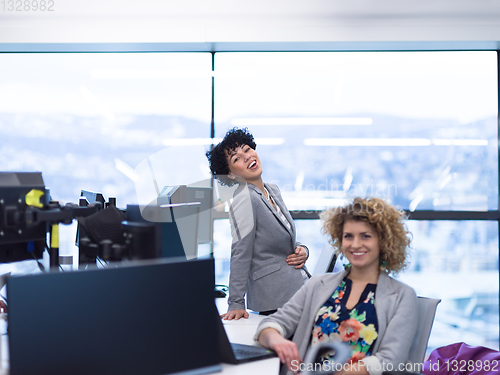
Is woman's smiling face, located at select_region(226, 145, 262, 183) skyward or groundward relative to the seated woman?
skyward

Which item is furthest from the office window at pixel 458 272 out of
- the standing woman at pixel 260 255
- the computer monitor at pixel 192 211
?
the computer monitor at pixel 192 211

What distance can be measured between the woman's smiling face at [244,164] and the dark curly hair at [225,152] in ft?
0.09

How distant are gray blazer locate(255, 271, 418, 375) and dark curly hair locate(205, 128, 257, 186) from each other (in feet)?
2.90

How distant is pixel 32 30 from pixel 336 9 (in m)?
2.58

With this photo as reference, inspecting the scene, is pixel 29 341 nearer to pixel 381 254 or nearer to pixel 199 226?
pixel 199 226

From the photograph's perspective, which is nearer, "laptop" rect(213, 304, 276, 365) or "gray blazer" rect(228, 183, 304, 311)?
"laptop" rect(213, 304, 276, 365)

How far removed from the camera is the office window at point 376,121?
11.7ft

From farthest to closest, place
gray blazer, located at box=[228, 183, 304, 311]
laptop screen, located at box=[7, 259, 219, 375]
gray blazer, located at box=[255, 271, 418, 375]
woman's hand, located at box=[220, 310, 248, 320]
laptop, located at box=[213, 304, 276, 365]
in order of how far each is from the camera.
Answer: gray blazer, located at box=[228, 183, 304, 311] < woman's hand, located at box=[220, 310, 248, 320] < gray blazer, located at box=[255, 271, 418, 375] < laptop, located at box=[213, 304, 276, 365] < laptop screen, located at box=[7, 259, 219, 375]

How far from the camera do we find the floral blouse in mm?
1438

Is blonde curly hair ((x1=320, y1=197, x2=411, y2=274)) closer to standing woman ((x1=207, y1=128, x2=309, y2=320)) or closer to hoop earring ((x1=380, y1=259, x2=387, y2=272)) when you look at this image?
hoop earring ((x1=380, y1=259, x2=387, y2=272))

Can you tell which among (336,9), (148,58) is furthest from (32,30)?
(336,9)

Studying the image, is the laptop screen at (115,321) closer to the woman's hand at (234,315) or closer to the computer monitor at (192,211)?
the computer monitor at (192,211)

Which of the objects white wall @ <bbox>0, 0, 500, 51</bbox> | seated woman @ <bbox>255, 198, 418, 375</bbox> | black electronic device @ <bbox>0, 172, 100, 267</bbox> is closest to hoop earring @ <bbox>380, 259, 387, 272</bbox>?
seated woman @ <bbox>255, 198, 418, 375</bbox>

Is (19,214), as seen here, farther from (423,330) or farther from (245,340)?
(423,330)
